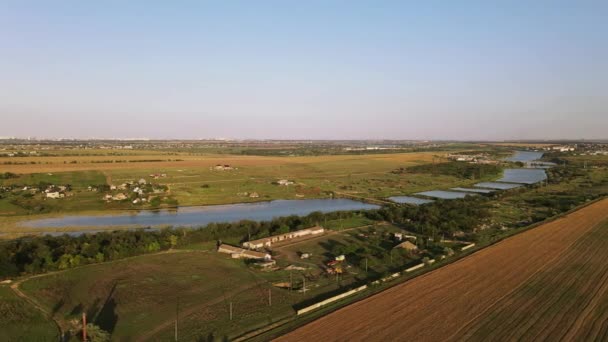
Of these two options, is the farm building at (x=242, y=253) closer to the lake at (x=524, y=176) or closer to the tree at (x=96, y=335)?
the tree at (x=96, y=335)

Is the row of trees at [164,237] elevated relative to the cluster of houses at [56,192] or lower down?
lower down

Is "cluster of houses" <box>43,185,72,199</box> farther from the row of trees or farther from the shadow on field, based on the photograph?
the shadow on field

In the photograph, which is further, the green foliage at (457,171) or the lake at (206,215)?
the green foliage at (457,171)

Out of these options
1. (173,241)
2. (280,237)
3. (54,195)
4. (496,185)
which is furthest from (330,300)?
(496,185)

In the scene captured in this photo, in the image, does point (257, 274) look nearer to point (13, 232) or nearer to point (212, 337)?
point (212, 337)

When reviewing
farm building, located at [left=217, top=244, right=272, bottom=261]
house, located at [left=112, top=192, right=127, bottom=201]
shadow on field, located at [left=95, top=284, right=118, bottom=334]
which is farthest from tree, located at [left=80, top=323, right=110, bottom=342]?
house, located at [left=112, top=192, right=127, bottom=201]

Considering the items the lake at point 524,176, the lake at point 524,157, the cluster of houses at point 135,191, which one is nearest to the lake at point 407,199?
the lake at point 524,176
